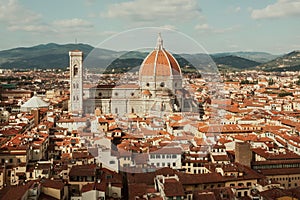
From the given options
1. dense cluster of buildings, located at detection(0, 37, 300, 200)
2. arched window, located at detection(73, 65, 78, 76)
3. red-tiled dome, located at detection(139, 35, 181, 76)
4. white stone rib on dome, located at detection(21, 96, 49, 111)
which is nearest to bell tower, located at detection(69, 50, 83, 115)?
arched window, located at detection(73, 65, 78, 76)

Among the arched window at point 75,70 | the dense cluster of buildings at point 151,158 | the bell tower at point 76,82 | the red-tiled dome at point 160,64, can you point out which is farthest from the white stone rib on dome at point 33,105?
the red-tiled dome at point 160,64

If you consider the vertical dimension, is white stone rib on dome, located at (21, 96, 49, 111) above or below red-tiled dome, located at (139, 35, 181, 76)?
below

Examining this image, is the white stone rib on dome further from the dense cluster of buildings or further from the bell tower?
the dense cluster of buildings

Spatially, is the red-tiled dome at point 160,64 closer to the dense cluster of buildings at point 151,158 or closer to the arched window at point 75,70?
the dense cluster of buildings at point 151,158

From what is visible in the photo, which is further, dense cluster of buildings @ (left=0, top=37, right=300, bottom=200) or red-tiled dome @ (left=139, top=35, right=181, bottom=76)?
red-tiled dome @ (left=139, top=35, right=181, bottom=76)

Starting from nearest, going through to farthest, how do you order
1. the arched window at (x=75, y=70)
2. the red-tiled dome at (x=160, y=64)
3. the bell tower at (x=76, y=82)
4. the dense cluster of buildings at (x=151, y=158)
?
the dense cluster of buildings at (x=151, y=158)
the red-tiled dome at (x=160, y=64)
the bell tower at (x=76, y=82)
the arched window at (x=75, y=70)

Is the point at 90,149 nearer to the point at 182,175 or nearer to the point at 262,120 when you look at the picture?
the point at 182,175

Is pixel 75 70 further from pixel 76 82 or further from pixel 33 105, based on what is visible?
pixel 33 105

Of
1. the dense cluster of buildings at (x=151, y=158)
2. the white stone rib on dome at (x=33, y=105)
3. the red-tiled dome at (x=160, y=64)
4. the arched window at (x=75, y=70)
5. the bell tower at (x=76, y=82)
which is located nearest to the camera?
the dense cluster of buildings at (x=151, y=158)

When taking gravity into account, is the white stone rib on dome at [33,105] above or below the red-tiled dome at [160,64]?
below
